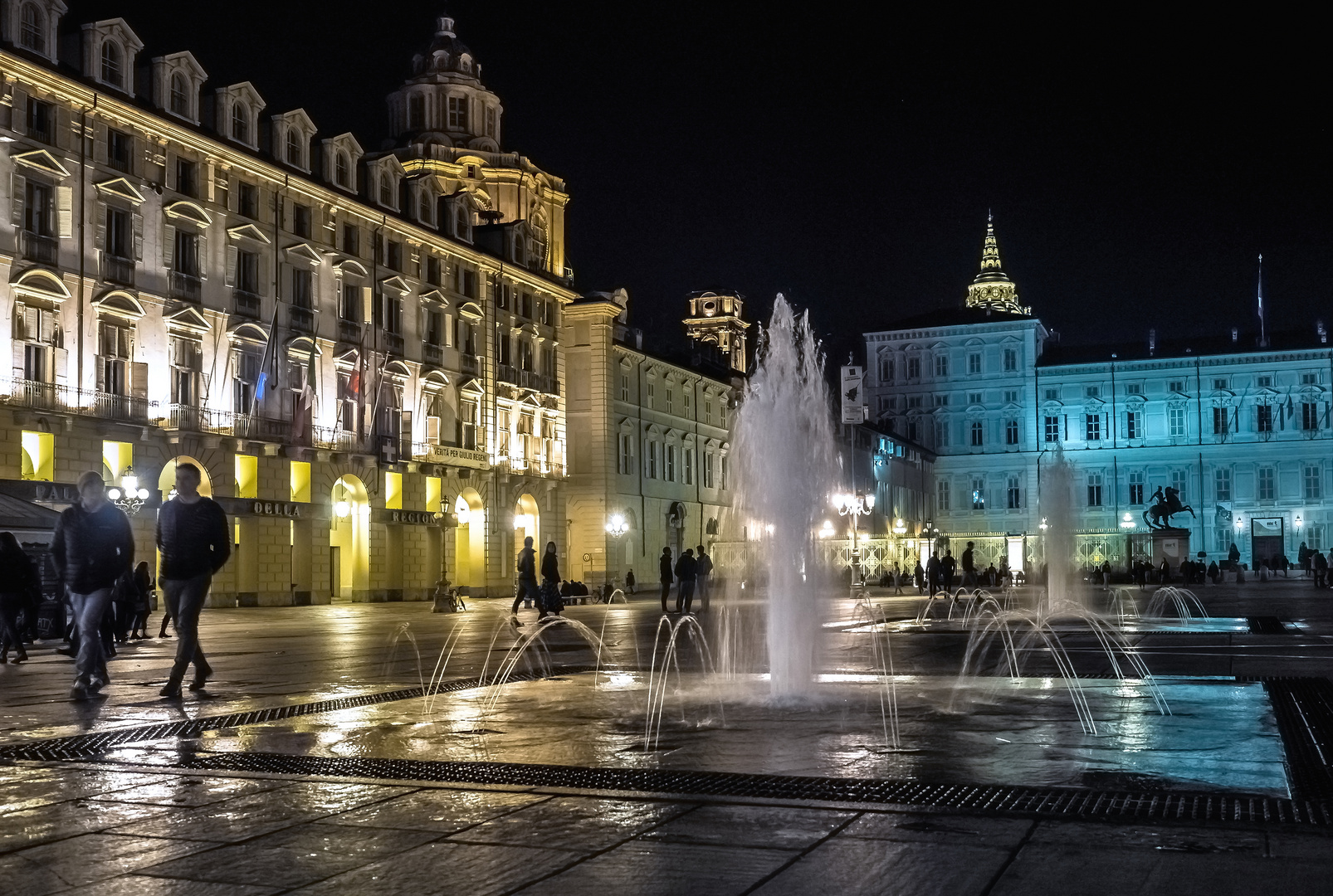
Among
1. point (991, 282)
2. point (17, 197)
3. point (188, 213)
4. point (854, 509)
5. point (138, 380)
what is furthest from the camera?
point (991, 282)

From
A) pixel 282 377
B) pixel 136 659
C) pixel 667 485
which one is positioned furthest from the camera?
pixel 667 485

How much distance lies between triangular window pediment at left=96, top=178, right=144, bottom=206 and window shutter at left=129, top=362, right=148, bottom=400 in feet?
15.3

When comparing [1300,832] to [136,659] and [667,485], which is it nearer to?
[136,659]

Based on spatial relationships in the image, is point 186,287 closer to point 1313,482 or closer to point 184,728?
point 184,728

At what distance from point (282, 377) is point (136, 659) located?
102 feet

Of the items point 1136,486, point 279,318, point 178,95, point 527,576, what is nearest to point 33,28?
point 178,95

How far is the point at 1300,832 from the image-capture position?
5.71m

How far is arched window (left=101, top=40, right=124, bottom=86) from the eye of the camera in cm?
4162

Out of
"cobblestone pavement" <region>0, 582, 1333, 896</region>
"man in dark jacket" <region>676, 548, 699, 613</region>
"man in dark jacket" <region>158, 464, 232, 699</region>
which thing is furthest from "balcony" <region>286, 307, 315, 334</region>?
"cobblestone pavement" <region>0, 582, 1333, 896</region>

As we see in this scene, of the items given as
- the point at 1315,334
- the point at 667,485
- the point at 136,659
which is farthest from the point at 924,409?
the point at 136,659

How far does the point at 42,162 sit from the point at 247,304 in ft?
30.4

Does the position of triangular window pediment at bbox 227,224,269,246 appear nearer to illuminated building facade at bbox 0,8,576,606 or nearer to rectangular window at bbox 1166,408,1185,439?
illuminated building facade at bbox 0,8,576,606

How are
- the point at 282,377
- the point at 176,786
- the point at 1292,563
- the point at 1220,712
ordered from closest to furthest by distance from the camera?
the point at 176,786 → the point at 1220,712 → the point at 282,377 → the point at 1292,563

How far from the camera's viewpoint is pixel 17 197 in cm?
3850
